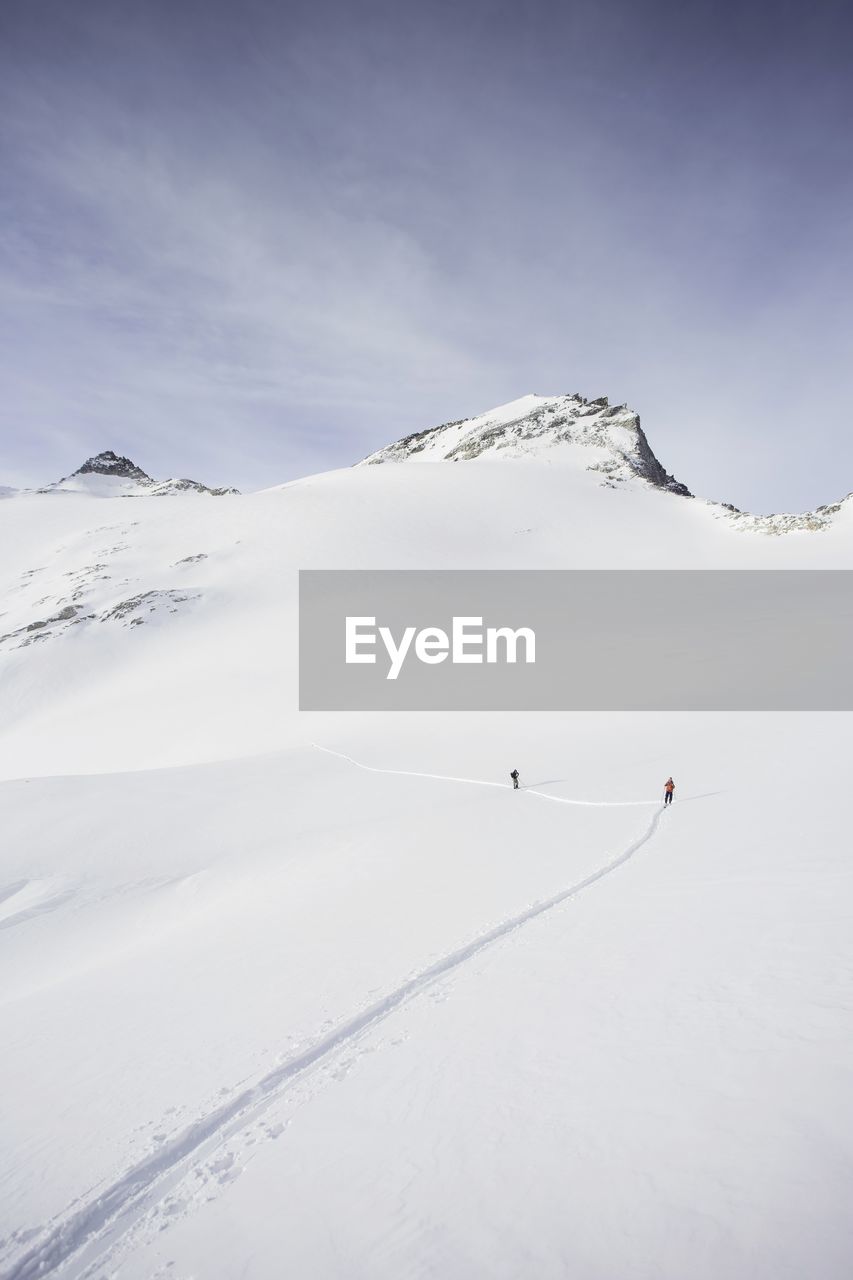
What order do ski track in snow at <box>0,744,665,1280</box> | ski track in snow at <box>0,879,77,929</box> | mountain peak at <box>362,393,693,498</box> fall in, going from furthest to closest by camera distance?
mountain peak at <box>362,393,693,498</box> → ski track in snow at <box>0,879,77,929</box> → ski track in snow at <box>0,744,665,1280</box>

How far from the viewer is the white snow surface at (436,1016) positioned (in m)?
3.75

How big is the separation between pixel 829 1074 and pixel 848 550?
63.9m

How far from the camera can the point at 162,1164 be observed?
4809 millimetres

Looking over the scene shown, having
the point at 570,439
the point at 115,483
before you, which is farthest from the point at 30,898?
the point at 115,483

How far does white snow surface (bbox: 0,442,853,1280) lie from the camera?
12.3 feet

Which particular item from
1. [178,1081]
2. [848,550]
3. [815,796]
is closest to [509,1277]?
[178,1081]

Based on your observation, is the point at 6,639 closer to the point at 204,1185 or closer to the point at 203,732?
the point at 203,732

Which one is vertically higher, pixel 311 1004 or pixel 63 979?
pixel 311 1004

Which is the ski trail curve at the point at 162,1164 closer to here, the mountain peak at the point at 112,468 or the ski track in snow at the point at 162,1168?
the ski track in snow at the point at 162,1168

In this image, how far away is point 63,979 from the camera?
948 centimetres

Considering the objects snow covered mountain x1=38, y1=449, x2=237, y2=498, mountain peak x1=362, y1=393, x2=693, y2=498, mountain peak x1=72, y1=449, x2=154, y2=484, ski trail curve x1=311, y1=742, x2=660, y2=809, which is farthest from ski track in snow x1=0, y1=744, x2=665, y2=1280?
mountain peak x1=72, y1=449, x2=154, y2=484

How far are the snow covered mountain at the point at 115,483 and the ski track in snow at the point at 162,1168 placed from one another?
5193 inches

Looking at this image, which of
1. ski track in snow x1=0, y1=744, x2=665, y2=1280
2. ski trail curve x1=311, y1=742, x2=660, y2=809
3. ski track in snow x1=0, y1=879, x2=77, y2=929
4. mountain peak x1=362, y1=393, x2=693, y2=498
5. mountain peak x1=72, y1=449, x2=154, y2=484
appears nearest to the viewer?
ski track in snow x1=0, y1=744, x2=665, y2=1280

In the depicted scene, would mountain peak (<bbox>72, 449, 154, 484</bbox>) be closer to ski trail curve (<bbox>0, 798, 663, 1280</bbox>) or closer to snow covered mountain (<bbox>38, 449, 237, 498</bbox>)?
snow covered mountain (<bbox>38, 449, 237, 498</bbox>)
